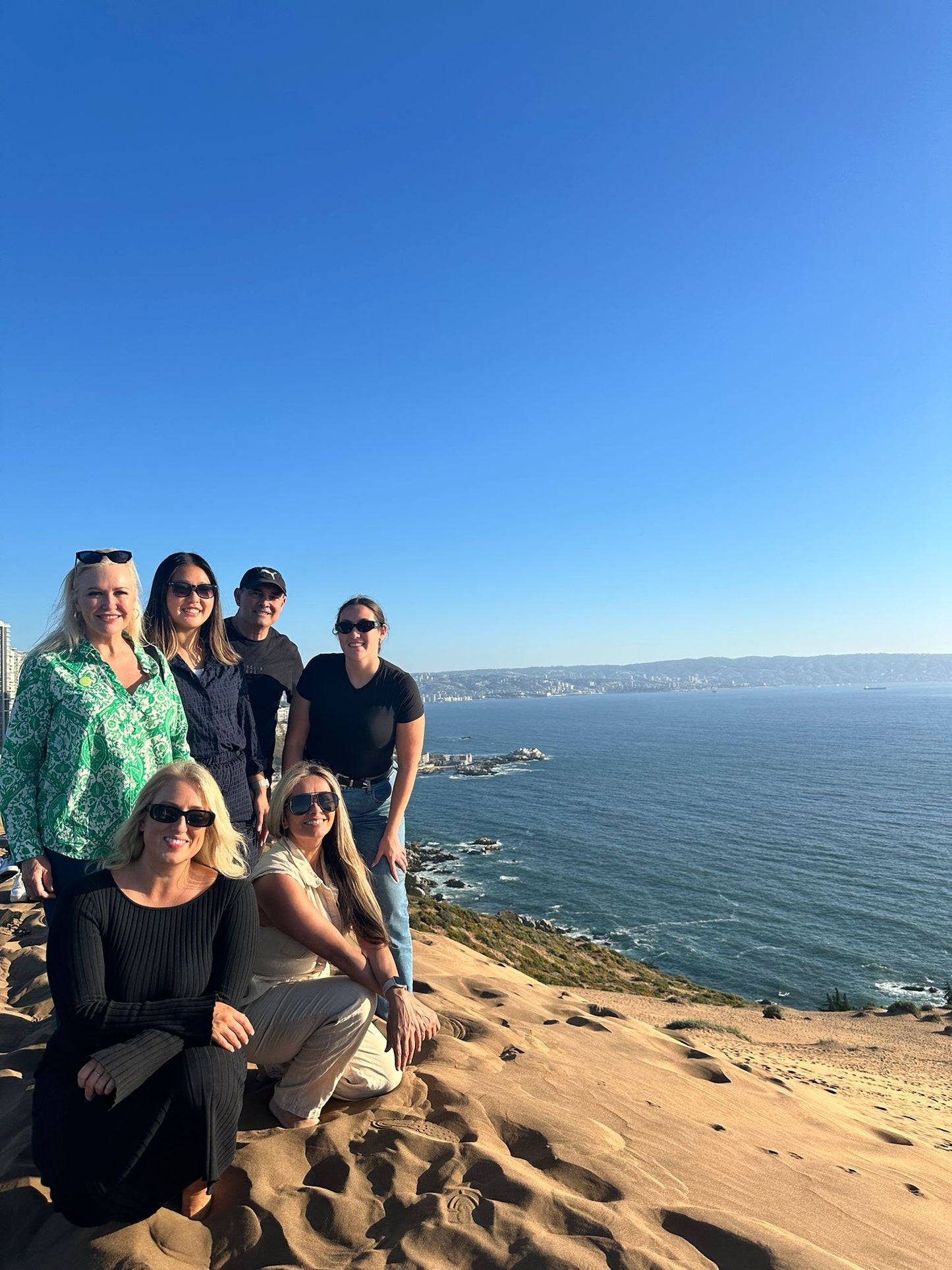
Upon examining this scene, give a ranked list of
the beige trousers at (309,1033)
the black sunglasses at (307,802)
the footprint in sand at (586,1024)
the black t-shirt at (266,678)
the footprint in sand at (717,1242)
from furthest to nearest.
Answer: the footprint in sand at (586,1024) → the black t-shirt at (266,678) → the black sunglasses at (307,802) → the beige trousers at (309,1033) → the footprint in sand at (717,1242)

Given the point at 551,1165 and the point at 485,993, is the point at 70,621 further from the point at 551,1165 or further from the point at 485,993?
the point at 485,993

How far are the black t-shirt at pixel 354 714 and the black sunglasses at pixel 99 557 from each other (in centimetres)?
149

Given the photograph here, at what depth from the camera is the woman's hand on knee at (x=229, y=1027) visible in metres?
2.76

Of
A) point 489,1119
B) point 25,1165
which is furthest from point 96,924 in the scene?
point 489,1119

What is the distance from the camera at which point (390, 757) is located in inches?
190

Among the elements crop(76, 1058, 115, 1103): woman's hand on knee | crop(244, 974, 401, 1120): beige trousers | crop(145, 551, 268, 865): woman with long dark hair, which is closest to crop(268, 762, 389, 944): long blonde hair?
crop(244, 974, 401, 1120): beige trousers

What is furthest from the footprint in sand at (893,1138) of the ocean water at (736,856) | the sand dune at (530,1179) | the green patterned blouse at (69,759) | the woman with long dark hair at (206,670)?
the ocean water at (736,856)

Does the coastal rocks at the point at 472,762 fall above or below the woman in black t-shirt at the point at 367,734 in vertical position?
below

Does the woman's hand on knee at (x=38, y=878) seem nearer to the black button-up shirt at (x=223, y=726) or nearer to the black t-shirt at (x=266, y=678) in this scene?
the black button-up shirt at (x=223, y=726)

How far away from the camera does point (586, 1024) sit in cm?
695

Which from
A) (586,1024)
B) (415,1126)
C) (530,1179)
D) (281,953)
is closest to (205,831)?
(281,953)

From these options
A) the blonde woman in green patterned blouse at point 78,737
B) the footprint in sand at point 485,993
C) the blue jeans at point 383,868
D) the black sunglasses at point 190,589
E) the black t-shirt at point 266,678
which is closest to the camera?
the blonde woman in green patterned blouse at point 78,737

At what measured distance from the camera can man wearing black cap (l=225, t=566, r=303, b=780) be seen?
16.9 feet

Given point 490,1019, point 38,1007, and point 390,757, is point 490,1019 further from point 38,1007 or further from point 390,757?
point 38,1007
